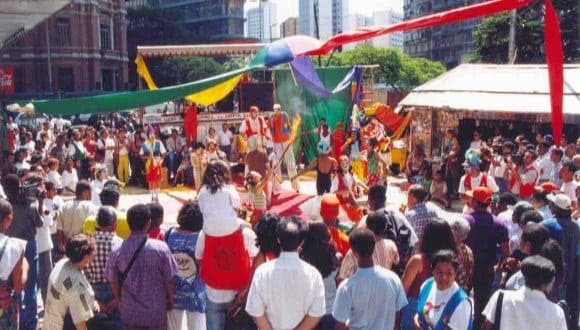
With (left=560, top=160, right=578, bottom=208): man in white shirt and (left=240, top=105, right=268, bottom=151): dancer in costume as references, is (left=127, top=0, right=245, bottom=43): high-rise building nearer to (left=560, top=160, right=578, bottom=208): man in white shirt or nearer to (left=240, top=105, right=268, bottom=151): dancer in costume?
(left=240, top=105, right=268, bottom=151): dancer in costume

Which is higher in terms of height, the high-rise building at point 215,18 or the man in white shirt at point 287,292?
the high-rise building at point 215,18

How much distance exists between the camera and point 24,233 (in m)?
5.78

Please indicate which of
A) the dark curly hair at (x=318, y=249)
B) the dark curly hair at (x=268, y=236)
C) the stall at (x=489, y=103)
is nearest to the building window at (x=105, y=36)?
the stall at (x=489, y=103)

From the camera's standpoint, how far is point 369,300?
12.3 feet

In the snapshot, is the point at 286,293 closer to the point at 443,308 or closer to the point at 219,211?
the point at 443,308

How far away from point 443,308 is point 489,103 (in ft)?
33.6

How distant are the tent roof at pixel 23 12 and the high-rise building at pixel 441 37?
6335cm

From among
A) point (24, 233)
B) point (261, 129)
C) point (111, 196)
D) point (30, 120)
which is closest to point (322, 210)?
point (111, 196)

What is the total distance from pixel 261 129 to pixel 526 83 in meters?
6.11

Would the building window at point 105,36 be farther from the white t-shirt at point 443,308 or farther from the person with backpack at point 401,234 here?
the white t-shirt at point 443,308

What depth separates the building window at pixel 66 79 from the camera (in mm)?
48844

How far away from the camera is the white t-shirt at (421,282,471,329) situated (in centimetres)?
378

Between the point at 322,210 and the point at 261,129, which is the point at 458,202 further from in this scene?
the point at 322,210

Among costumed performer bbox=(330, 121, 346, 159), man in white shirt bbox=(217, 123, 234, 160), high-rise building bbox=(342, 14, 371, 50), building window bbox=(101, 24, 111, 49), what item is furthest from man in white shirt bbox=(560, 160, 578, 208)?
high-rise building bbox=(342, 14, 371, 50)
